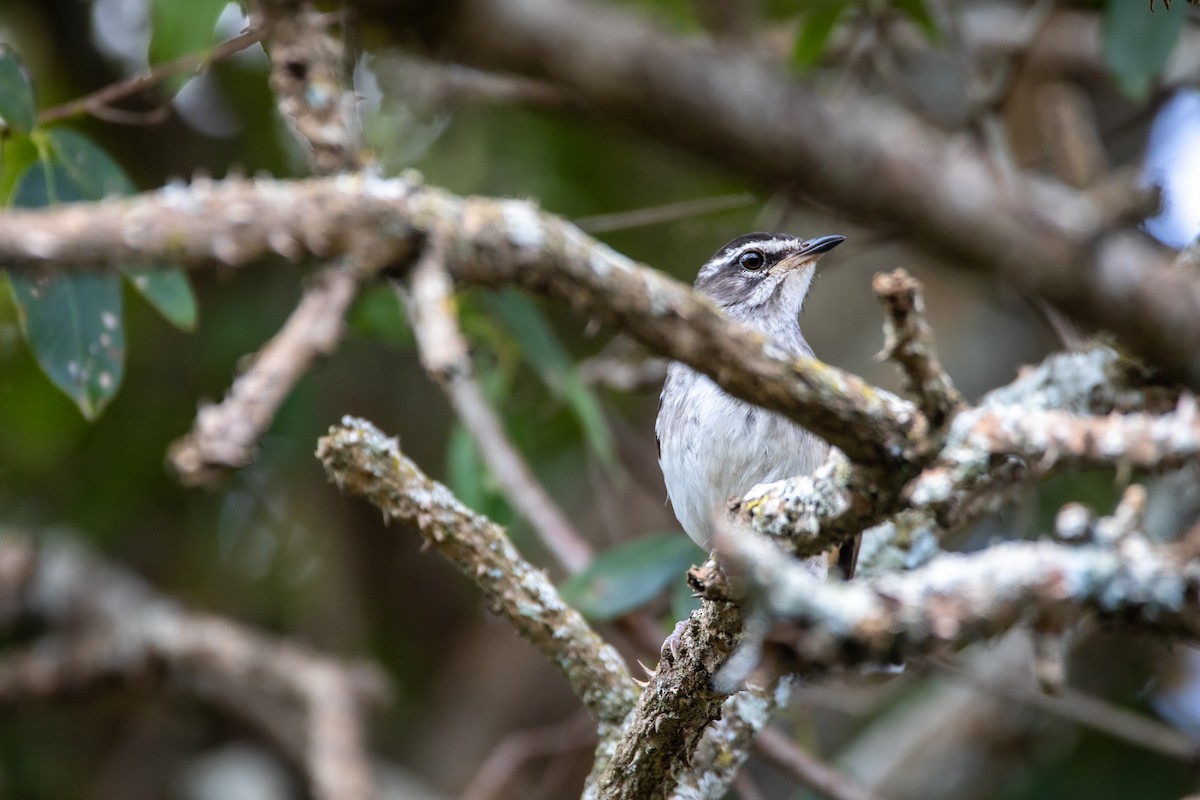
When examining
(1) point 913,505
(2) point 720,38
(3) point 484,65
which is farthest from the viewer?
(2) point 720,38

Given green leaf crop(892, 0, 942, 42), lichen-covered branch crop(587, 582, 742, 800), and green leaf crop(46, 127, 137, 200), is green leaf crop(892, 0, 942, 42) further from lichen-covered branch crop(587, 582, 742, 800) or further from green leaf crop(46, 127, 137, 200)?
lichen-covered branch crop(587, 582, 742, 800)

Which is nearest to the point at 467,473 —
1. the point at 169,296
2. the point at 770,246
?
the point at 169,296

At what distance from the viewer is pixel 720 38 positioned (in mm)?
5406

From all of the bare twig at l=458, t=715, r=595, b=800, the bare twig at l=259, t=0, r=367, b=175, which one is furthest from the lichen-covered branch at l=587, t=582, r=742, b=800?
the bare twig at l=458, t=715, r=595, b=800

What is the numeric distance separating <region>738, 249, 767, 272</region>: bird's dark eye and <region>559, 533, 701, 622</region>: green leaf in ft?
4.70

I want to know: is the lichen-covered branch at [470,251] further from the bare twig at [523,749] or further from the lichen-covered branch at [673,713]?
the bare twig at [523,749]

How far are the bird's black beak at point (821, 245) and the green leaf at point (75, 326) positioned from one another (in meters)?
3.03

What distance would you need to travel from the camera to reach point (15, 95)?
13.6ft

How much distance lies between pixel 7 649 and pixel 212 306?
2.44 meters

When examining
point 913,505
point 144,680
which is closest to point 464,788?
point 144,680

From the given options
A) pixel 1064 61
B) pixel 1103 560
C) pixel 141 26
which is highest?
pixel 1103 560

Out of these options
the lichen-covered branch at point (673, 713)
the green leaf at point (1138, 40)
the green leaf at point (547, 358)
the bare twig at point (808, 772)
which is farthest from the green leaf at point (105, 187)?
the green leaf at point (1138, 40)

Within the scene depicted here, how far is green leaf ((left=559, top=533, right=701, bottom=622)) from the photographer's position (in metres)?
5.12

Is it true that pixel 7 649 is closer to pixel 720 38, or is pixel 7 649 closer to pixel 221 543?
pixel 221 543
